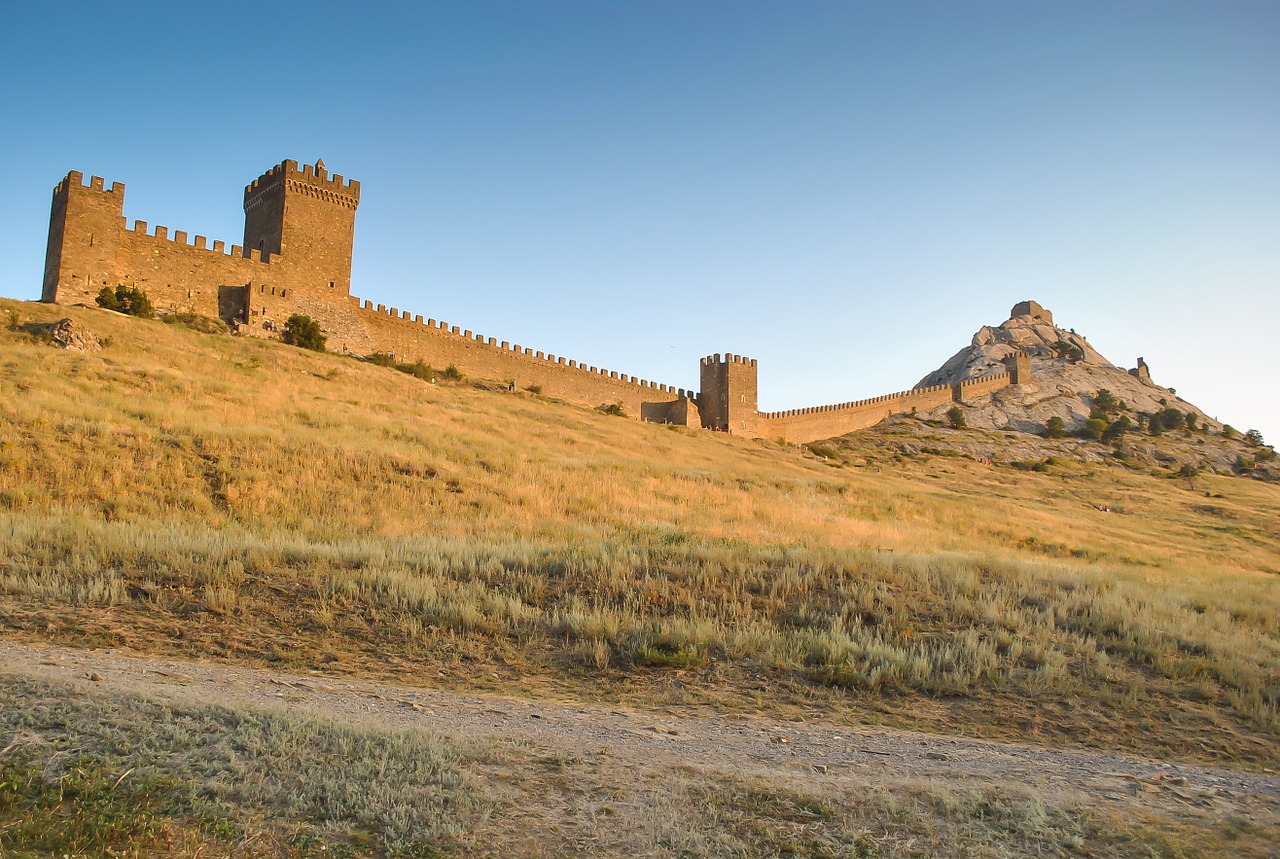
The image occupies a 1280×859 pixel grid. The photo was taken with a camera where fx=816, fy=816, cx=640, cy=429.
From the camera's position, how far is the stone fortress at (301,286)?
102ft

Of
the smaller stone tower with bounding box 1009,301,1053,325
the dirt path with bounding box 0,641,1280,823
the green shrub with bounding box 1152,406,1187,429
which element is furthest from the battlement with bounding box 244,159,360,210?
the smaller stone tower with bounding box 1009,301,1053,325

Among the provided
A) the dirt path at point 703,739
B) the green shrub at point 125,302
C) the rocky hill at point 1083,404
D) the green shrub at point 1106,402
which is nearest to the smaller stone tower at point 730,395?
the rocky hill at point 1083,404

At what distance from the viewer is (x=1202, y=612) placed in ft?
35.0

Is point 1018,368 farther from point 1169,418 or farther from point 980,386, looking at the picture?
point 1169,418

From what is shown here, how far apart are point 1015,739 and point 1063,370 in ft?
280

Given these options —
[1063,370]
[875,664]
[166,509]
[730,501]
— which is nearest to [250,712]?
[875,664]

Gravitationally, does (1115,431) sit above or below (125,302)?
above

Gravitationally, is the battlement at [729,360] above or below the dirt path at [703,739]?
above

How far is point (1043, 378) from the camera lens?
79.4 metres

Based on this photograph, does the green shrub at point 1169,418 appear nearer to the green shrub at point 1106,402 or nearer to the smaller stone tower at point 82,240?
the green shrub at point 1106,402

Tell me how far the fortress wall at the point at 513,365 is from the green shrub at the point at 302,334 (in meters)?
2.12

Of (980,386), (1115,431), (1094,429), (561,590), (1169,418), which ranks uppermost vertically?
(980,386)

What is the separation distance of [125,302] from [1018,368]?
72.3m

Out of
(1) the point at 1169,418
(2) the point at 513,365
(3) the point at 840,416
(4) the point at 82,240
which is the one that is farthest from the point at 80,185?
(1) the point at 1169,418
